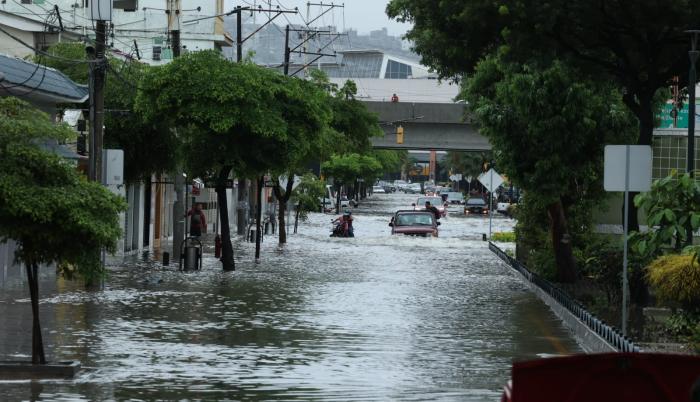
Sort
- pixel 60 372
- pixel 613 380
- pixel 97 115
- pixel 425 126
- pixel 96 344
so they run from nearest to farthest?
pixel 613 380 → pixel 60 372 → pixel 96 344 → pixel 97 115 → pixel 425 126

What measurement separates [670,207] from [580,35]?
20.6 feet

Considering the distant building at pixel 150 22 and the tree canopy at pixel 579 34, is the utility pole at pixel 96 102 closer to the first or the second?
the tree canopy at pixel 579 34

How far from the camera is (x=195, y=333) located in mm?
20062

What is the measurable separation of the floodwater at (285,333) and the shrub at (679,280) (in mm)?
1556

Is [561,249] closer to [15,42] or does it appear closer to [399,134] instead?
[15,42]

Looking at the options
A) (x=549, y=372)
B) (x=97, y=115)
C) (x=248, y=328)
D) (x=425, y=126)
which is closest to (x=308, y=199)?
(x=425, y=126)

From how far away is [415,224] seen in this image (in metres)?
58.9

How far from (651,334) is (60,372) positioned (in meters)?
9.37

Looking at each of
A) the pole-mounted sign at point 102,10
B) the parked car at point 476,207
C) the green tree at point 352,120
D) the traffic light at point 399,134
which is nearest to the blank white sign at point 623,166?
the pole-mounted sign at point 102,10

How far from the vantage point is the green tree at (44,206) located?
14961mm

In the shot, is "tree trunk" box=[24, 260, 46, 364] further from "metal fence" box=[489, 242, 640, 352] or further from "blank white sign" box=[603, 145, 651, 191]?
"blank white sign" box=[603, 145, 651, 191]

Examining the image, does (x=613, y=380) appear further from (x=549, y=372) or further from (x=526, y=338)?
(x=526, y=338)

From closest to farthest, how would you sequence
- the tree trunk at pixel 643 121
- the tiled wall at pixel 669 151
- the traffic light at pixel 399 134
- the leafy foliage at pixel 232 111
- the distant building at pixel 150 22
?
1. the tree trunk at pixel 643 121
2. the leafy foliage at pixel 232 111
3. the tiled wall at pixel 669 151
4. the traffic light at pixel 399 134
5. the distant building at pixel 150 22

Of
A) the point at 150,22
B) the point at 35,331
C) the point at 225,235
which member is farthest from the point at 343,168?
the point at 35,331
